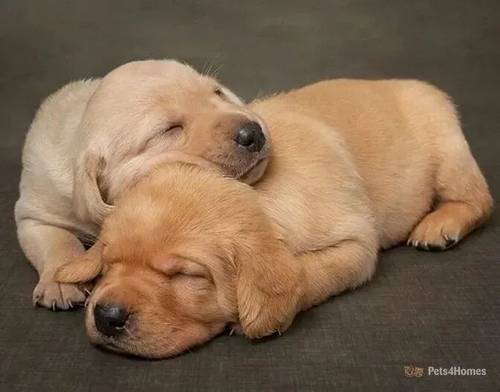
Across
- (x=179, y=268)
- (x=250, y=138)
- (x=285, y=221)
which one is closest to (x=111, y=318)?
(x=179, y=268)

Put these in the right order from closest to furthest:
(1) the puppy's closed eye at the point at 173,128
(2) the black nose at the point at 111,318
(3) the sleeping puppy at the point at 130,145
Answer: (2) the black nose at the point at 111,318 < (3) the sleeping puppy at the point at 130,145 < (1) the puppy's closed eye at the point at 173,128

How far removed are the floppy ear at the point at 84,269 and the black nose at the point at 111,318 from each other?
0.84ft

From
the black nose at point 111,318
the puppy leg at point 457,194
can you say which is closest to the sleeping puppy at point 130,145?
the black nose at point 111,318

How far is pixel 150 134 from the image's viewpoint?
80.0 inches

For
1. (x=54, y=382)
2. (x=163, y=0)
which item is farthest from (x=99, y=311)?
(x=163, y=0)

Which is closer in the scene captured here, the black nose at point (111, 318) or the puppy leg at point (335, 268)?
the black nose at point (111, 318)

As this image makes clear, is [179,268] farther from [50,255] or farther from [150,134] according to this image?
[50,255]

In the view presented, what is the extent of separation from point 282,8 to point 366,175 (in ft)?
4.48

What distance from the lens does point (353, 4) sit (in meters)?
3.34

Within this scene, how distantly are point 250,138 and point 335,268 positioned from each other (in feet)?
1.23

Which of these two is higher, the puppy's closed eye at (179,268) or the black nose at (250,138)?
the black nose at (250,138)

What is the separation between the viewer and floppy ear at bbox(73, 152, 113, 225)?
6.54 ft

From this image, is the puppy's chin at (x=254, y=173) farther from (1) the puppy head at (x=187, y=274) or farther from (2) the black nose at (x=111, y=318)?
(2) the black nose at (x=111, y=318)

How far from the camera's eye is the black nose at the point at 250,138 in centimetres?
192
